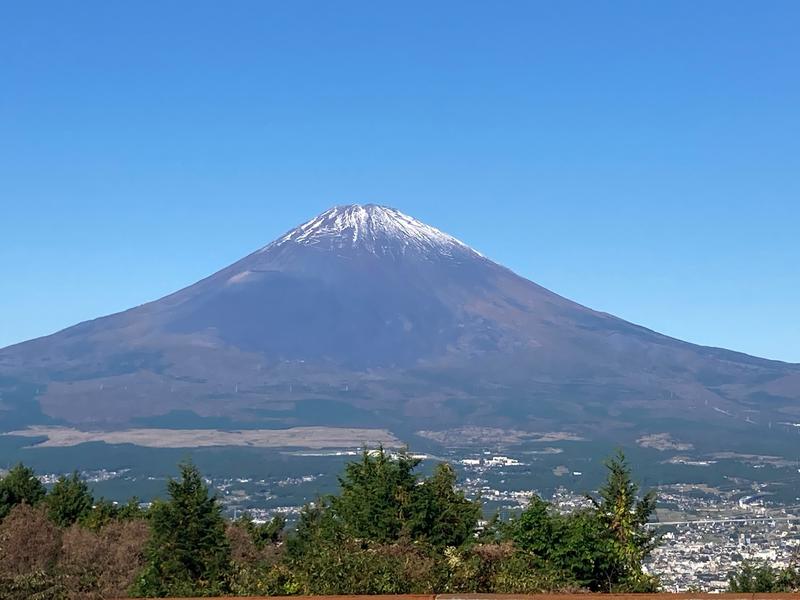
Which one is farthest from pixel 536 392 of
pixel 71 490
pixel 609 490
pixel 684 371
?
pixel 609 490

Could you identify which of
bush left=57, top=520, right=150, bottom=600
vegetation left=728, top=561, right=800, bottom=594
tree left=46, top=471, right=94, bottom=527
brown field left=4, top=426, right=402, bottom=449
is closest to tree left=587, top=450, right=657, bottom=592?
vegetation left=728, top=561, right=800, bottom=594

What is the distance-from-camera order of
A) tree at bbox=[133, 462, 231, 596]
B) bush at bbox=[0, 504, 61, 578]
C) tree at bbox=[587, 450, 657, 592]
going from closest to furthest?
1. tree at bbox=[587, 450, 657, 592]
2. tree at bbox=[133, 462, 231, 596]
3. bush at bbox=[0, 504, 61, 578]

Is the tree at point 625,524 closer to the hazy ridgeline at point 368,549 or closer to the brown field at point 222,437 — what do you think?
the hazy ridgeline at point 368,549

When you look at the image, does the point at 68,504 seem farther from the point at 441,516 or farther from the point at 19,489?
the point at 441,516

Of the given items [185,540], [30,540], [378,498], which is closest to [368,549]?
[185,540]

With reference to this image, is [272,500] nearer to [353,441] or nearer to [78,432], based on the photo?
[353,441]

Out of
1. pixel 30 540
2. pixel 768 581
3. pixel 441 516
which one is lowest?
pixel 768 581

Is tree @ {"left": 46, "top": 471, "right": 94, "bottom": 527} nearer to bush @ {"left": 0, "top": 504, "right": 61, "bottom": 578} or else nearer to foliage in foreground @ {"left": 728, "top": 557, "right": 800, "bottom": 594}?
bush @ {"left": 0, "top": 504, "right": 61, "bottom": 578}
